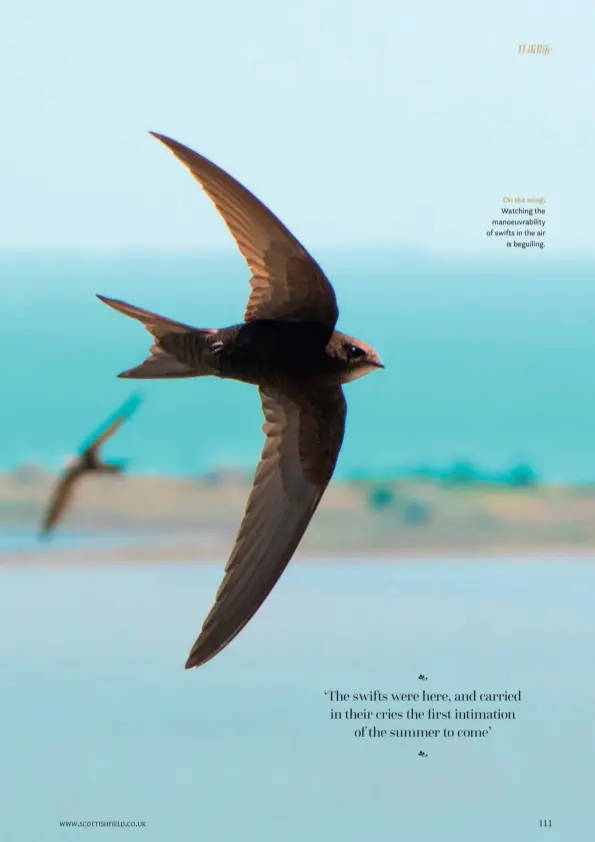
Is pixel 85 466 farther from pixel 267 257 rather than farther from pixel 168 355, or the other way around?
pixel 267 257

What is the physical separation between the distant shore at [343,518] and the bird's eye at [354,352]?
268 mm

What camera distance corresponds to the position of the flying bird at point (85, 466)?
5.50ft

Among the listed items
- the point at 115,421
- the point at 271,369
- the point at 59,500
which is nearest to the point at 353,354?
the point at 271,369

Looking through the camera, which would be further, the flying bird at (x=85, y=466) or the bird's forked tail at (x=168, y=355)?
the flying bird at (x=85, y=466)

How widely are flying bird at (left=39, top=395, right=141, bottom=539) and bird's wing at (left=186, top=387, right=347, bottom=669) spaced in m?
0.23

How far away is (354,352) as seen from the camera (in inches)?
58.4

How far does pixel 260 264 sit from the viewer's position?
4.88ft

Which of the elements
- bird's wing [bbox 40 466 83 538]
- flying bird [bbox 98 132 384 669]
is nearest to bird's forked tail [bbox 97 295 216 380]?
flying bird [bbox 98 132 384 669]

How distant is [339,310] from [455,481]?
404 mm

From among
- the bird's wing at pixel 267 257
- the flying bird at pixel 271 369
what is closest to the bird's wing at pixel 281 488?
the flying bird at pixel 271 369

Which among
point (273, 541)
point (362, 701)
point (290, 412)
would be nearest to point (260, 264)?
point (290, 412)

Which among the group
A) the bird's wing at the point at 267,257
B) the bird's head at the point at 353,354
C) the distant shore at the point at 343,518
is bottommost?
the distant shore at the point at 343,518

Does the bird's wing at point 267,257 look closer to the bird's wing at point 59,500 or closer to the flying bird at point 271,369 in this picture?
the flying bird at point 271,369

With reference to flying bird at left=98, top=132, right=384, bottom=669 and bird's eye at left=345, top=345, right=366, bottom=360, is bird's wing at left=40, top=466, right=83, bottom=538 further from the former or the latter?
bird's eye at left=345, top=345, right=366, bottom=360
